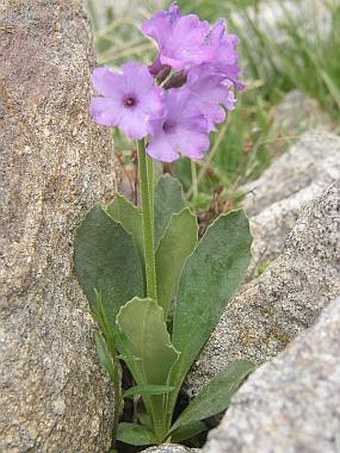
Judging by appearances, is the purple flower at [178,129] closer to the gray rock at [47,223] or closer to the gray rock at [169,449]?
the gray rock at [47,223]

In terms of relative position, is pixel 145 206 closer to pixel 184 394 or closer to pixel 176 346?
pixel 176 346

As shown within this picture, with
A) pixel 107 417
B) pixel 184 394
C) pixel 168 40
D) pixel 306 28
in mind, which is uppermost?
pixel 168 40

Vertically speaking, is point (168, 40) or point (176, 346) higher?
point (168, 40)

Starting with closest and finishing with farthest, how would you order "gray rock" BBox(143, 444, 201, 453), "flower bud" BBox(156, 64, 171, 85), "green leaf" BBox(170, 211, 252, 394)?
"flower bud" BBox(156, 64, 171, 85), "gray rock" BBox(143, 444, 201, 453), "green leaf" BBox(170, 211, 252, 394)

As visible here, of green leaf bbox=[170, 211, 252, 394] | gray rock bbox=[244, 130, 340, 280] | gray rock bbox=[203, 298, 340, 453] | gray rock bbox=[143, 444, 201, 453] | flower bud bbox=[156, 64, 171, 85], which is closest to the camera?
gray rock bbox=[203, 298, 340, 453]

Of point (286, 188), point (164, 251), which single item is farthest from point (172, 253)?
point (286, 188)

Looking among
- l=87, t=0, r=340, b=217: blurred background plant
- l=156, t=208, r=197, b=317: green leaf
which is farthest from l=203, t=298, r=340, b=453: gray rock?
l=87, t=0, r=340, b=217: blurred background plant

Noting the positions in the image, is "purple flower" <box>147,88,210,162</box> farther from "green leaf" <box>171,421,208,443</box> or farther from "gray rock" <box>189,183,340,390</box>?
"green leaf" <box>171,421,208,443</box>

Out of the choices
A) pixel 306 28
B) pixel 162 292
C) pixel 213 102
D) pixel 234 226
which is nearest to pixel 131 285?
pixel 162 292
